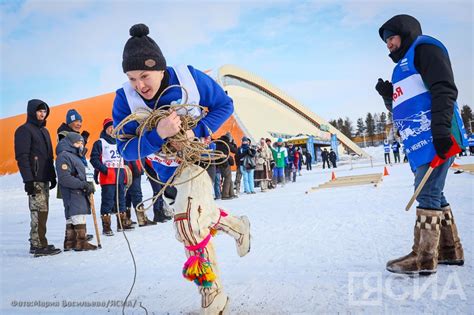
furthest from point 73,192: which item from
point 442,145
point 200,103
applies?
point 442,145

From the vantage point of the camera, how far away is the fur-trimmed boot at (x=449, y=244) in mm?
2463

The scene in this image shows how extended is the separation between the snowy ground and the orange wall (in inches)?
952

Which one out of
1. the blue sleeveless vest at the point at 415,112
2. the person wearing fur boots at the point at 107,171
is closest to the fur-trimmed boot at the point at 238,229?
the blue sleeveless vest at the point at 415,112

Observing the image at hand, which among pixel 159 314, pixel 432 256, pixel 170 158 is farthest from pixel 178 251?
pixel 432 256

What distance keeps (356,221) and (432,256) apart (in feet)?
6.90

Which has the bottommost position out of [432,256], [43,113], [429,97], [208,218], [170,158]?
[432,256]

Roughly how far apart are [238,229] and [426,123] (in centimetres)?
155

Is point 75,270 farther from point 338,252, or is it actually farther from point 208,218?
point 338,252

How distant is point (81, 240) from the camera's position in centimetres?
464

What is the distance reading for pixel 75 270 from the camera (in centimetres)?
352

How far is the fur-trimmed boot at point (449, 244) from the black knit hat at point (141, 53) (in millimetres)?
2392

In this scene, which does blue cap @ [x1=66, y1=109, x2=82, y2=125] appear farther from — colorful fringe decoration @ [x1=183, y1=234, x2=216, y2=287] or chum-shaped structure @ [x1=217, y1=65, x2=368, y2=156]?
chum-shaped structure @ [x1=217, y1=65, x2=368, y2=156]

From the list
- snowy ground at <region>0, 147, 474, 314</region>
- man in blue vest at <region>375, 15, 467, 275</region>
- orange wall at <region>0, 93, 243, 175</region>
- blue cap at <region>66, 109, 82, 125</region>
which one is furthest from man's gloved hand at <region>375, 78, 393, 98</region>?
orange wall at <region>0, 93, 243, 175</region>

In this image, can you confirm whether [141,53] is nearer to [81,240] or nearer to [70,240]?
[81,240]
